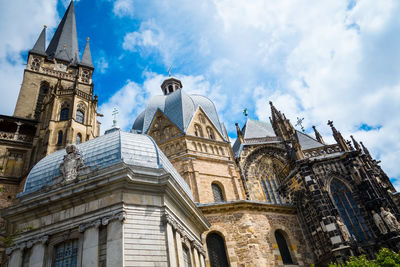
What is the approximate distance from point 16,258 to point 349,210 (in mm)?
17050

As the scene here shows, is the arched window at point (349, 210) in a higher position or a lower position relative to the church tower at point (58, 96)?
lower

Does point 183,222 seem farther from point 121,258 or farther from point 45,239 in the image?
point 45,239

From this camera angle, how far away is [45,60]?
109ft

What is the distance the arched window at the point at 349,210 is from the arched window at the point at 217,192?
776 cm

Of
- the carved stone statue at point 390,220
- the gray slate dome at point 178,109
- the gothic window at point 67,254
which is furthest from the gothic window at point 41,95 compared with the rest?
the carved stone statue at point 390,220

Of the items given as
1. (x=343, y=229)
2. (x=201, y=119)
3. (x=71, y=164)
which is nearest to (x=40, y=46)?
(x=201, y=119)

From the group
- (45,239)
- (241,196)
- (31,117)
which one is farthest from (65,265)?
(31,117)

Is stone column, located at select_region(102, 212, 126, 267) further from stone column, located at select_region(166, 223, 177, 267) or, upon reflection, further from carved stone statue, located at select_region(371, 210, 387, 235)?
carved stone statue, located at select_region(371, 210, 387, 235)

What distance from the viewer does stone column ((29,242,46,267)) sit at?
10.8m

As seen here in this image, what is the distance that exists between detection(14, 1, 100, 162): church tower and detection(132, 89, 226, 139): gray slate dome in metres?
4.63

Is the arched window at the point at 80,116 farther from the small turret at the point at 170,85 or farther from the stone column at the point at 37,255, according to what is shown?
the stone column at the point at 37,255

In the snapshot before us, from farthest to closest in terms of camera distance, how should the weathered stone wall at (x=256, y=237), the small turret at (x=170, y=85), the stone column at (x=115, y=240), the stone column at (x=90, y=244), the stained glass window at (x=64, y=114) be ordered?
the small turret at (x=170, y=85)
the stained glass window at (x=64, y=114)
the weathered stone wall at (x=256, y=237)
the stone column at (x=90, y=244)
the stone column at (x=115, y=240)

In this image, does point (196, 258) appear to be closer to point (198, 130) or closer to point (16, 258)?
point (16, 258)

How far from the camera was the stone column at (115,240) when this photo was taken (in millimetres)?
9641
